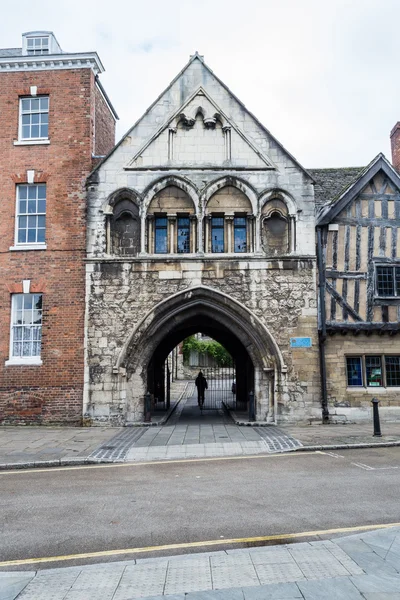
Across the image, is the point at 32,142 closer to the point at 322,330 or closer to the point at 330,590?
the point at 322,330

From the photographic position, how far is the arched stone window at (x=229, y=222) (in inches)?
648

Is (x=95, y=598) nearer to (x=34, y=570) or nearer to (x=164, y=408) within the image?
(x=34, y=570)

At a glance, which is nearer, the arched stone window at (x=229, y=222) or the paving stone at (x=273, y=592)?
the paving stone at (x=273, y=592)

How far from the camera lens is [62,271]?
1628 cm

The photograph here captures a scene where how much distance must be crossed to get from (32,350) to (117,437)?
4616 millimetres

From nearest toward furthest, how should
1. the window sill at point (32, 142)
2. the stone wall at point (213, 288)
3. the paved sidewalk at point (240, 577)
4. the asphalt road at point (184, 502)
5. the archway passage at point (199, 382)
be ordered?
the paved sidewalk at point (240, 577) → the asphalt road at point (184, 502) → the stone wall at point (213, 288) → the window sill at point (32, 142) → the archway passage at point (199, 382)

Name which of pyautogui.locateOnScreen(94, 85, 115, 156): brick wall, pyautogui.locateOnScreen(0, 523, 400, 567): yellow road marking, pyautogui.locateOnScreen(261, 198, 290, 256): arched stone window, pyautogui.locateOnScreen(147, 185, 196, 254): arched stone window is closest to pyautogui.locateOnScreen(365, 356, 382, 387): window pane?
pyautogui.locateOnScreen(261, 198, 290, 256): arched stone window

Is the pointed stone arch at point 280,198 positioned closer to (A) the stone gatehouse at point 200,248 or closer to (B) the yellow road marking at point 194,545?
(A) the stone gatehouse at point 200,248

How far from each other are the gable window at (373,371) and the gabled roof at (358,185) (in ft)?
15.8

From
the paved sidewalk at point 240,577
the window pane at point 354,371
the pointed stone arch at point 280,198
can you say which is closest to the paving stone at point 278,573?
the paved sidewalk at point 240,577

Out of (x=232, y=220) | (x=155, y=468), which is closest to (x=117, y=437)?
(x=155, y=468)

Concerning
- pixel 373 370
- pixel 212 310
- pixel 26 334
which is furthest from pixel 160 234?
pixel 373 370

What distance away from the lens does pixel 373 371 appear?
1653 cm

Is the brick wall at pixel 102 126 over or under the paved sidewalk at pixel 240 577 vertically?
over
